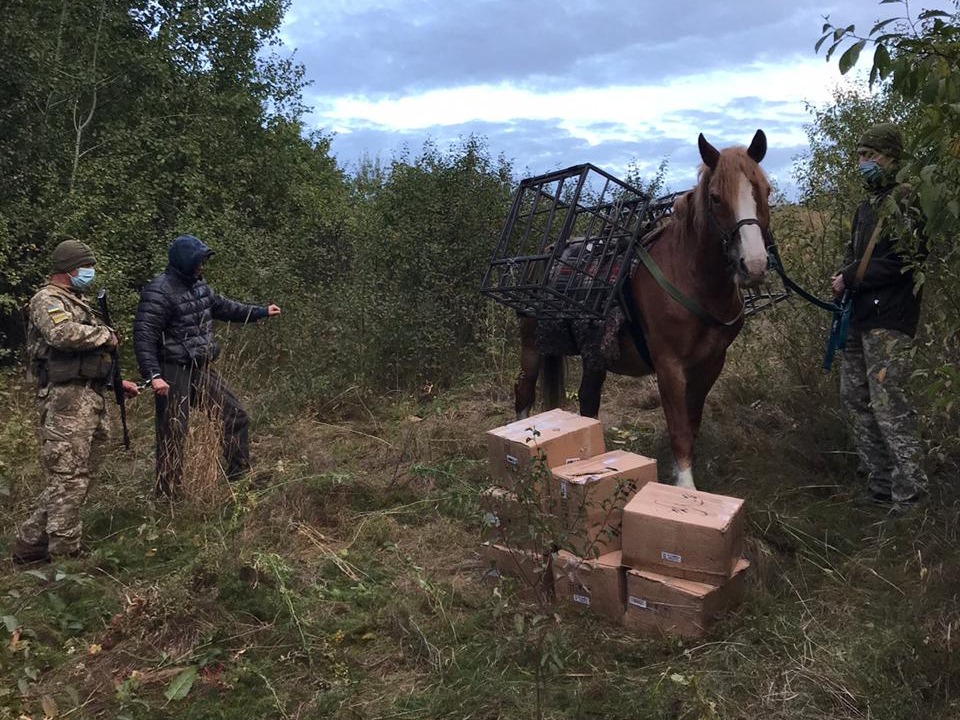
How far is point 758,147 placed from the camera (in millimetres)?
3918

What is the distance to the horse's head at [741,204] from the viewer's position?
359cm

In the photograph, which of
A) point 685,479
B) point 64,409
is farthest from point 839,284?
point 64,409

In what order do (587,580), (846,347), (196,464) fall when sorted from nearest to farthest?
(587,580) < (846,347) < (196,464)

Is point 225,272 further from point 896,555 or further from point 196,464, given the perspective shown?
point 896,555

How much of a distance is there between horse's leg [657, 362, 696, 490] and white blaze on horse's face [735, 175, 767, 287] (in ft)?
2.60

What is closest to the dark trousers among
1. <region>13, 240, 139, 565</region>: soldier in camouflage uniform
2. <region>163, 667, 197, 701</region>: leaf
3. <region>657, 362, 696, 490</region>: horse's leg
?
<region>13, 240, 139, 565</region>: soldier in camouflage uniform

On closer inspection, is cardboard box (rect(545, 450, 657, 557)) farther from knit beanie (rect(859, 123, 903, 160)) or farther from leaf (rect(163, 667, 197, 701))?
knit beanie (rect(859, 123, 903, 160))

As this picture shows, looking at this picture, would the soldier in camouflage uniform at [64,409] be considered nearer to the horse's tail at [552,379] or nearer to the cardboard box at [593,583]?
the cardboard box at [593,583]

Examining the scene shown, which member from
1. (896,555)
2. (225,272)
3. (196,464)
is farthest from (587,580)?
(225,272)

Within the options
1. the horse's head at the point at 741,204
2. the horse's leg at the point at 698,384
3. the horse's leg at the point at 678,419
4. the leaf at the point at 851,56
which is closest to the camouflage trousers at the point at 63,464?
the horse's leg at the point at 678,419

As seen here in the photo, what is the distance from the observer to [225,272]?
879 cm

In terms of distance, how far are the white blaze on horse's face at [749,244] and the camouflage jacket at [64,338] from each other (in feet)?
11.7

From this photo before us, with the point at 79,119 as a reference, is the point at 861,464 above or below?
below

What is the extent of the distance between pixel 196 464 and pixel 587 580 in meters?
2.69
